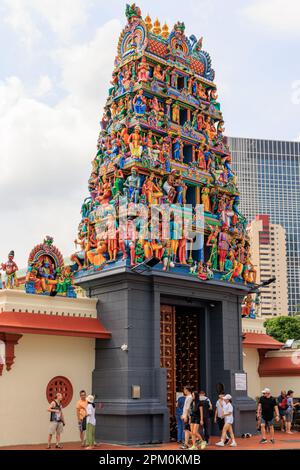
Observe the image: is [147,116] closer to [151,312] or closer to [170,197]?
[170,197]

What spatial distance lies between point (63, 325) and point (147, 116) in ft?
25.0

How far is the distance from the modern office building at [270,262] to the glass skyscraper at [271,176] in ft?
58.4

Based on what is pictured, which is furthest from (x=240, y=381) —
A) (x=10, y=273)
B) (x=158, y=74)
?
(x=158, y=74)

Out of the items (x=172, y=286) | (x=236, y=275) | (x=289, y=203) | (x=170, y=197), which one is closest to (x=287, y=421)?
(x=236, y=275)

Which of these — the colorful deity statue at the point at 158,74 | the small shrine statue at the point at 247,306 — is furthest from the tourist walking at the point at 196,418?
the colorful deity statue at the point at 158,74

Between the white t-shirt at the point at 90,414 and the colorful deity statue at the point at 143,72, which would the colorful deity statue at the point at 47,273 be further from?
the colorful deity statue at the point at 143,72

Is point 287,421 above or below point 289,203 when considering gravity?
below

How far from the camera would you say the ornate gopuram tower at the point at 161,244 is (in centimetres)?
1861

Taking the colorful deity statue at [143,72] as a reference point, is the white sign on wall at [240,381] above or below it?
below

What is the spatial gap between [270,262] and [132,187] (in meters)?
106

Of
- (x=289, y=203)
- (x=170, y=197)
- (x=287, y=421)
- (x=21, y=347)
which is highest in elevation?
(x=289, y=203)

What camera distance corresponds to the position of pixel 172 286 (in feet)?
64.7

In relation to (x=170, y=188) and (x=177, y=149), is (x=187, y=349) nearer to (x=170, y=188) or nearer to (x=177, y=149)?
(x=170, y=188)

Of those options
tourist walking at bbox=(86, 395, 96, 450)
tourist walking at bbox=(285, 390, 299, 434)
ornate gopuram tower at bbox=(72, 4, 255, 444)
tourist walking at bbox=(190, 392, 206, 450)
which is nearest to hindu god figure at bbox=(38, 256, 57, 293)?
ornate gopuram tower at bbox=(72, 4, 255, 444)
